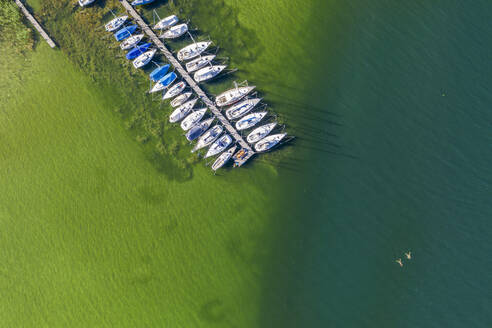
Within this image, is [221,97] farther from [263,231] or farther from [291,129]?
[263,231]

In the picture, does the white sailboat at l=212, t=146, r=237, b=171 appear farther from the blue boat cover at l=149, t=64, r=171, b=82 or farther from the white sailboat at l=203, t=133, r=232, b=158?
the blue boat cover at l=149, t=64, r=171, b=82

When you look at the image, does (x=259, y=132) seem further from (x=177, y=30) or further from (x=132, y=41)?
(x=132, y=41)

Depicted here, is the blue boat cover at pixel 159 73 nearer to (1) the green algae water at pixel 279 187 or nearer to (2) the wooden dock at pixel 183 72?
(2) the wooden dock at pixel 183 72

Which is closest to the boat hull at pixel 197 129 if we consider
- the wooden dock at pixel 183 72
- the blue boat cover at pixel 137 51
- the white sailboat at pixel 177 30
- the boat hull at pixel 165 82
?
the wooden dock at pixel 183 72

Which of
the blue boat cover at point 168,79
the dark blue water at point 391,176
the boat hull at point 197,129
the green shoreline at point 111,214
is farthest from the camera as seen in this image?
the green shoreline at point 111,214

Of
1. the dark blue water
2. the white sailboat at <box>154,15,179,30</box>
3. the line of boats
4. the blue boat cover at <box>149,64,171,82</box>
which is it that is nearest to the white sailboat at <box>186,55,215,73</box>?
the line of boats

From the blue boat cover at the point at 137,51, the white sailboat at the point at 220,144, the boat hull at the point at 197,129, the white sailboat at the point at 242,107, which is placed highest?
the blue boat cover at the point at 137,51

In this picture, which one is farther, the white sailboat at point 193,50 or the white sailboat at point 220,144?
the white sailboat at point 220,144

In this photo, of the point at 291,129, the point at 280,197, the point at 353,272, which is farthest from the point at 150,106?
the point at 353,272
